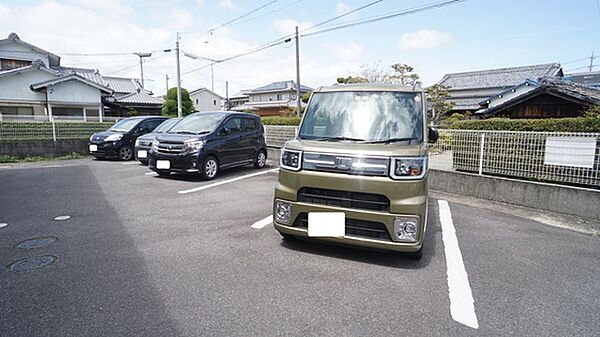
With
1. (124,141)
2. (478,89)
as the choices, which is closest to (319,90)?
(124,141)

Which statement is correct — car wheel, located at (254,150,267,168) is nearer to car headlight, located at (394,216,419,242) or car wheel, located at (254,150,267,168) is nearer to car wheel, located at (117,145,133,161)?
car wheel, located at (117,145,133,161)

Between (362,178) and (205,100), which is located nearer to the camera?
(362,178)

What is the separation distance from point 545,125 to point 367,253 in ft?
16.5

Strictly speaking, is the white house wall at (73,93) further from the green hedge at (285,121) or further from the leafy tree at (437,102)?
the leafy tree at (437,102)

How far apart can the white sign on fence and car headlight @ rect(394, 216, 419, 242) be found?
4.20 m

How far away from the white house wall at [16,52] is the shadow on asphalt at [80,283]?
73.6 ft

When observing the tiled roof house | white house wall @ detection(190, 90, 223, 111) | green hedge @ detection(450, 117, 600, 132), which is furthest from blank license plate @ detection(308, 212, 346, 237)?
white house wall @ detection(190, 90, 223, 111)

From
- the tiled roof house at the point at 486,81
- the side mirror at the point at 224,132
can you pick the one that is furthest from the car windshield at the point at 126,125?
the tiled roof house at the point at 486,81

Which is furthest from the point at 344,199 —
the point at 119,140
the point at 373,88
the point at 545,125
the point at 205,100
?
the point at 205,100

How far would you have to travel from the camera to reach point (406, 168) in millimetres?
2844

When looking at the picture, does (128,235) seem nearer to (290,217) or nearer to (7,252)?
(7,252)

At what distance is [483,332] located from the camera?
2.13 meters

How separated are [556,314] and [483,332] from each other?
738mm

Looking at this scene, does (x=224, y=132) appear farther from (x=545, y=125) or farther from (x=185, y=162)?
(x=545, y=125)
